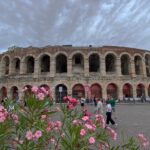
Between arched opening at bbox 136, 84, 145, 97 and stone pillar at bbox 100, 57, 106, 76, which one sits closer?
stone pillar at bbox 100, 57, 106, 76

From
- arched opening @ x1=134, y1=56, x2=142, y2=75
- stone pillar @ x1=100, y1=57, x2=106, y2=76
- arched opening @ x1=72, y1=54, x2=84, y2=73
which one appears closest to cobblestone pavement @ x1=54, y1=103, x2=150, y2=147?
stone pillar @ x1=100, y1=57, x2=106, y2=76

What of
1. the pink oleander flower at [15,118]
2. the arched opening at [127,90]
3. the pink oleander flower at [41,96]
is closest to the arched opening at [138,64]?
the arched opening at [127,90]

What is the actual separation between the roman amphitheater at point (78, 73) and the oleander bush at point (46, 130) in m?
33.8

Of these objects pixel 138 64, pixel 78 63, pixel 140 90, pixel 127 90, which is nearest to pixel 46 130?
pixel 127 90

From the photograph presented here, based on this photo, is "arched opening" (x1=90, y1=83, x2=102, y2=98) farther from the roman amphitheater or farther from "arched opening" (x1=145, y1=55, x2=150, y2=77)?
"arched opening" (x1=145, y1=55, x2=150, y2=77)

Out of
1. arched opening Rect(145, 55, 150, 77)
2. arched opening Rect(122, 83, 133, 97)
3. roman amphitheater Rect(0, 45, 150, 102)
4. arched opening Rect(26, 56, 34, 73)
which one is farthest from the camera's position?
arched opening Rect(145, 55, 150, 77)

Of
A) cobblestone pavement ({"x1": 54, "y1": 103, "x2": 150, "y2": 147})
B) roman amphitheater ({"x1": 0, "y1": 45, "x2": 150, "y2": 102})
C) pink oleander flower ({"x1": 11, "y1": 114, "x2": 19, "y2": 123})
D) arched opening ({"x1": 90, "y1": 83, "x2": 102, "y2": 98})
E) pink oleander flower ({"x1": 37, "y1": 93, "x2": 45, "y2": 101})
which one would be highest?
roman amphitheater ({"x1": 0, "y1": 45, "x2": 150, "y2": 102})

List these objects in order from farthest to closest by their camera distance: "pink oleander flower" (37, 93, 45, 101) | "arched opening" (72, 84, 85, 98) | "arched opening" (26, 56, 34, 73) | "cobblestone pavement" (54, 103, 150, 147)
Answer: "arched opening" (26, 56, 34, 73)
"arched opening" (72, 84, 85, 98)
"cobblestone pavement" (54, 103, 150, 147)
"pink oleander flower" (37, 93, 45, 101)

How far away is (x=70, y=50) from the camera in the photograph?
129 feet

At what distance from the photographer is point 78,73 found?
128 feet

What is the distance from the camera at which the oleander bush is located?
306 cm

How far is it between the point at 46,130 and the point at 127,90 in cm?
3768

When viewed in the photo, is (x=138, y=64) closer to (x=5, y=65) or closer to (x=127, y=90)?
(x=127, y=90)

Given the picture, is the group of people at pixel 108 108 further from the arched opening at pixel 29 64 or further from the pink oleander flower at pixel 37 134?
the arched opening at pixel 29 64
